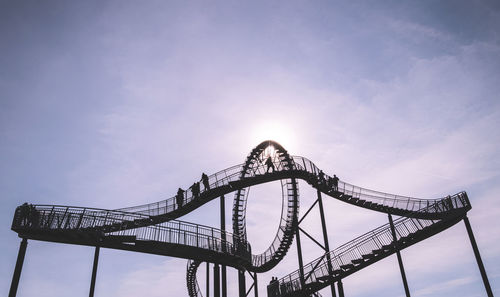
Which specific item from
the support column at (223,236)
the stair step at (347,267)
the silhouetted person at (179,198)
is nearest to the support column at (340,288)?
the stair step at (347,267)

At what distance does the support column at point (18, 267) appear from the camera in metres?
10.6

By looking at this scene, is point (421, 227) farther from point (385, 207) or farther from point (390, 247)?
point (385, 207)

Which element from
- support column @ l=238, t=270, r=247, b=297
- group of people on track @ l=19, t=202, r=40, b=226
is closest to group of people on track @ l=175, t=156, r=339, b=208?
support column @ l=238, t=270, r=247, b=297

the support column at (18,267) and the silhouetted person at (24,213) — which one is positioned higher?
the silhouetted person at (24,213)

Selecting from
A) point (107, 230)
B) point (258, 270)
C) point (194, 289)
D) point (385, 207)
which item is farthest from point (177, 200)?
point (385, 207)

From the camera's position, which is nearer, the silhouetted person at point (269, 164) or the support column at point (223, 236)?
the support column at point (223, 236)

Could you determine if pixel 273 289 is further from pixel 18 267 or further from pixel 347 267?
pixel 18 267

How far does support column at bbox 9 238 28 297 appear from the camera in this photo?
34.6ft

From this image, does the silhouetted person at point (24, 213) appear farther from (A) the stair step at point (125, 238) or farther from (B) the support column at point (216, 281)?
(B) the support column at point (216, 281)

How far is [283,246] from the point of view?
62.9ft

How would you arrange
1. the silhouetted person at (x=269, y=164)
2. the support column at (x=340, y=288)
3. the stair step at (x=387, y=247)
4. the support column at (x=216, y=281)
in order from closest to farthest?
the stair step at (x=387, y=247)
the support column at (x=216, y=281)
the support column at (x=340, y=288)
the silhouetted person at (x=269, y=164)

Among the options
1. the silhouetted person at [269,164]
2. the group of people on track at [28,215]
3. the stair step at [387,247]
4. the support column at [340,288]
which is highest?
the silhouetted person at [269,164]

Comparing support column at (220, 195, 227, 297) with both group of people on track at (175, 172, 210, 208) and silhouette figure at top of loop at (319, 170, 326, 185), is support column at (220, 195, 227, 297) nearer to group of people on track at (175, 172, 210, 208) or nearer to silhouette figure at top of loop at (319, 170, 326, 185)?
group of people on track at (175, 172, 210, 208)

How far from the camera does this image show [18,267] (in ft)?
36.0
